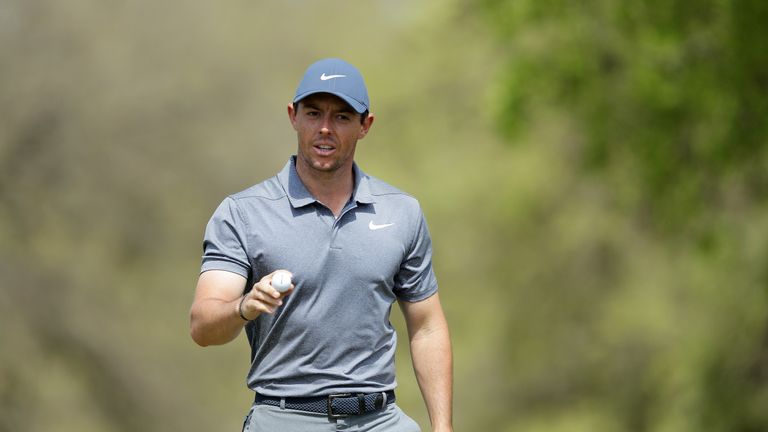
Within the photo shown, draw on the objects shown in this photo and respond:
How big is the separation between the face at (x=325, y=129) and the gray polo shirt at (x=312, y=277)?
0.38 feet

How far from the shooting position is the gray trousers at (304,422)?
481cm

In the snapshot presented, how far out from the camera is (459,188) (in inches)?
858

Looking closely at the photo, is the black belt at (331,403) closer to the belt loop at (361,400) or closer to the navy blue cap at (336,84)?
the belt loop at (361,400)

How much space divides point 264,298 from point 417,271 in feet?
2.96

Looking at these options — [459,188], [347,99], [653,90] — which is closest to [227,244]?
[347,99]

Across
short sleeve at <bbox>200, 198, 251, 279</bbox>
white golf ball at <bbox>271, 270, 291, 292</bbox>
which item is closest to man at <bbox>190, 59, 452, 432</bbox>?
short sleeve at <bbox>200, 198, 251, 279</bbox>

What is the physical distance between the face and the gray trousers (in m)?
0.82

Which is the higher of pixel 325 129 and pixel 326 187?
pixel 325 129

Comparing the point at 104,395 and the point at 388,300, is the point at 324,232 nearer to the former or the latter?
the point at 388,300

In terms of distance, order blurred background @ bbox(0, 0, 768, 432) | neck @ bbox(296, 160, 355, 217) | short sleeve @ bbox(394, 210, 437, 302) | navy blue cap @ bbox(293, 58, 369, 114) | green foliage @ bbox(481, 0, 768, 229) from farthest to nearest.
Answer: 1. blurred background @ bbox(0, 0, 768, 432)
2. green foliage @ bbox(481, 0, 768, 229)
3. short sleeve @ bbox(394, 210, 437, 302)
4. neck @ bbox(296, 160, 355, 217)
5. navy blue cap @ bbox(293, 58, 369, 114)

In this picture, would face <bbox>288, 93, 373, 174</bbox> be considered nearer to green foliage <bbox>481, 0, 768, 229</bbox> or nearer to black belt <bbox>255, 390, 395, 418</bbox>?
black belt <bbox>255, 390, 395, 418</bbox>

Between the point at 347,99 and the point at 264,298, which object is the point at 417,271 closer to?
the point at 347,99

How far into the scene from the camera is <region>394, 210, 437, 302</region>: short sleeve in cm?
510

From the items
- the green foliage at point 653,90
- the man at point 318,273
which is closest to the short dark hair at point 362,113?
the man at point 318,273
